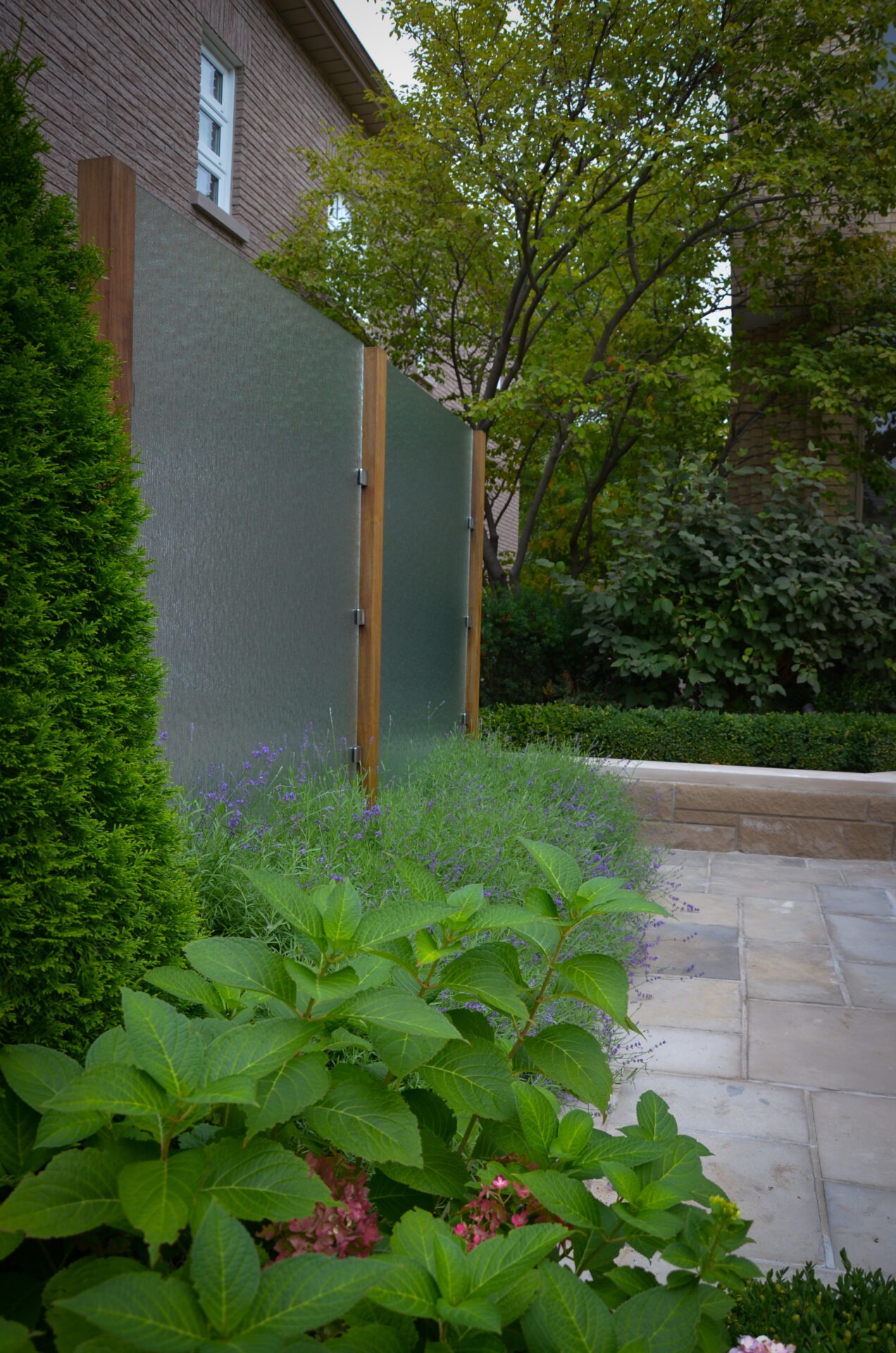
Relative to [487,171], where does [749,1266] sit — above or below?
below

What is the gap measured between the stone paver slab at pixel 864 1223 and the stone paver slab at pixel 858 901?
2.71 m

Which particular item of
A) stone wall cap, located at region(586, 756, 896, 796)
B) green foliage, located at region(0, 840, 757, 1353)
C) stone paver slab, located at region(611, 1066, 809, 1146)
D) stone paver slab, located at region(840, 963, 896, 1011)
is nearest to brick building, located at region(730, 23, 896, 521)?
stone wall cap, located at region(586, 756, 896, 796)

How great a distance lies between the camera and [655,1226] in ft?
3.61

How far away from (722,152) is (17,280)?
8.45m

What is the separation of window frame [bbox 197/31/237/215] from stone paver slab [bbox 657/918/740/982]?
8.50 metres

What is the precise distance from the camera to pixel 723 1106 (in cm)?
288

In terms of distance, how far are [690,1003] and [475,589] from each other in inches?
159

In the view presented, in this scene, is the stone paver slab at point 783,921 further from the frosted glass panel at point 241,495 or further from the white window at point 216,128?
the white window at point 216,128

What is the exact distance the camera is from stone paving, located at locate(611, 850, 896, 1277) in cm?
238

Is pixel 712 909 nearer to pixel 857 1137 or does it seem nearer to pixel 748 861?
pixel 748 861

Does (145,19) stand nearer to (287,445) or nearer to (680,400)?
(680,400)

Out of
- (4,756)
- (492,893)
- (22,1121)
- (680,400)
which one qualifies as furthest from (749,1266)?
(680,400)

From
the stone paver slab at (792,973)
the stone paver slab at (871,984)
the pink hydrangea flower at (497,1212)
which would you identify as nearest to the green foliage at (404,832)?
the stone paver slab at (792,973)

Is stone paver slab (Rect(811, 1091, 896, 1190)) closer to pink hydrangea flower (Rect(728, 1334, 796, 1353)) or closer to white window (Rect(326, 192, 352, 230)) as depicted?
pink hydrangea flower (Rect(728, 1334, 796, 1353))
